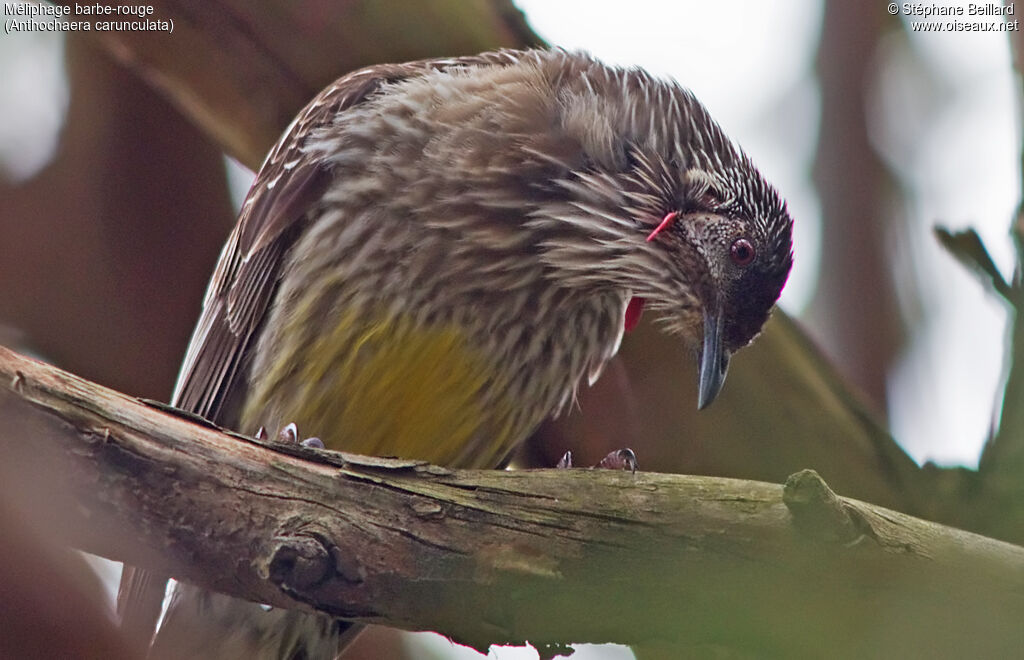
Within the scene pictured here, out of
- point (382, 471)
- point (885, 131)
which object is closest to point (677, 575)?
point (382, 471)

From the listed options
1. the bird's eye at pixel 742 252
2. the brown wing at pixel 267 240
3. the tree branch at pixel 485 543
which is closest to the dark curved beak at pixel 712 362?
the bird's eye at pixel 742 252

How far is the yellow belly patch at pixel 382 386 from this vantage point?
3578 millimetres

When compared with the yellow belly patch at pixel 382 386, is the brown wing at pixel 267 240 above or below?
above

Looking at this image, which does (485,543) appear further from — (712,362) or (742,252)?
(742,252)

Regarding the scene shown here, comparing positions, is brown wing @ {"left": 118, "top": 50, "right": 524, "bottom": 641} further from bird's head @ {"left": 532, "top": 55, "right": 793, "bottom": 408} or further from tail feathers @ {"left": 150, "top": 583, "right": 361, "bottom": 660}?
bird's head @ {"left": 532, "top": 55, "right": 793, "bottom": 408}

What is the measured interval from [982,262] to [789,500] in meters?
0.92

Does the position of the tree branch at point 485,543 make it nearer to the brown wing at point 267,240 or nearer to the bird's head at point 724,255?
the bird's head at point 724,255

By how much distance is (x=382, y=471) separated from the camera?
2604 mm

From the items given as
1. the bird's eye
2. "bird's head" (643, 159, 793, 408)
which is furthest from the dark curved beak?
the bird's eye

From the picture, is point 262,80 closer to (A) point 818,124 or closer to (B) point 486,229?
(B) point 486,229

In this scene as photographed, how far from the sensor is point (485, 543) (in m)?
2.54

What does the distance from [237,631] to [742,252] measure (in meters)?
2.07

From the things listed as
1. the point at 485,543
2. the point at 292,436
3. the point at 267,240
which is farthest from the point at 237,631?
the point at 485,543

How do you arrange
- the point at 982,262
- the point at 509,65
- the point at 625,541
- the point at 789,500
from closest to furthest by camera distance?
1. the point at 789,500
2. the point at 625,541
3. the point at 982,262
4. the point at 509,65
